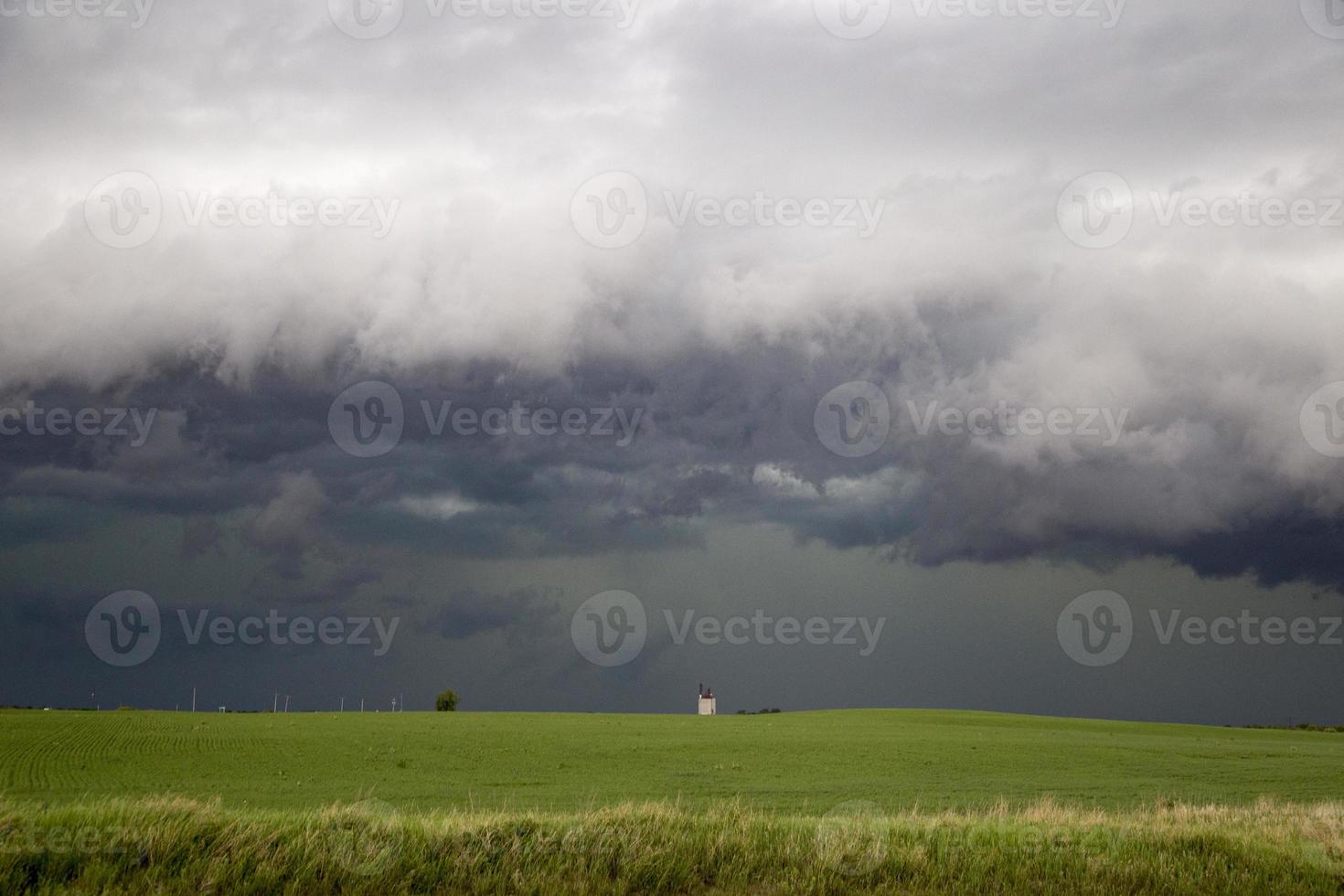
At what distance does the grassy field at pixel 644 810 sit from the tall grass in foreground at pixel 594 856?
37mm

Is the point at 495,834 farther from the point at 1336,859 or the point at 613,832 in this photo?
the point at 1336,859

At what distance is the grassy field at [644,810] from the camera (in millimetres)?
12102

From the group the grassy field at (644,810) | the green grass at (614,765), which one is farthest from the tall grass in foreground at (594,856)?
the green grass at (614,765)

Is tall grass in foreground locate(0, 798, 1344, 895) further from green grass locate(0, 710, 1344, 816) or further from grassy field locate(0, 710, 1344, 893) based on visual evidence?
green grass locate(0, 710, 1344, 816)

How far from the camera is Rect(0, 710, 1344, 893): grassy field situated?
1210cm

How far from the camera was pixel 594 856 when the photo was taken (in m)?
13.0

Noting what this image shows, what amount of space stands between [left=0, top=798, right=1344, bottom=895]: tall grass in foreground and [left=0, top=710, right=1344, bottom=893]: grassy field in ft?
0.12

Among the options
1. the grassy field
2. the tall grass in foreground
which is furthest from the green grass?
the tall grass in foreground

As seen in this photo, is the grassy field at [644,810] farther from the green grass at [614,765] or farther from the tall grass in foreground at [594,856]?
the green grass at [614,765]

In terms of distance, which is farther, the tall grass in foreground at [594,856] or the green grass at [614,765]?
the green grass at [614,765]

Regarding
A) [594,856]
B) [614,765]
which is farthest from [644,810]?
[614,765]

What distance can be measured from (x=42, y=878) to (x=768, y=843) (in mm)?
8865

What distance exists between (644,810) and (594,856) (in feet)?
9.57

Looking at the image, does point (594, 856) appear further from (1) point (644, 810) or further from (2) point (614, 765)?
(2) point (614, 765)
